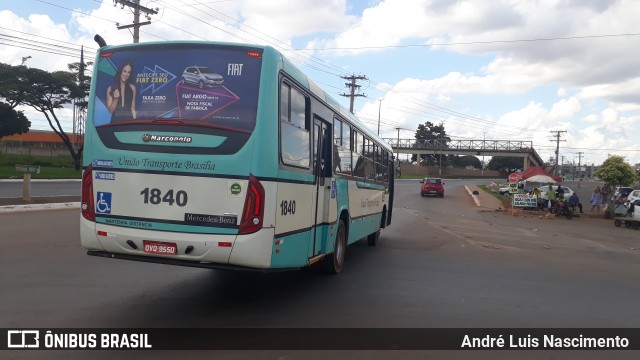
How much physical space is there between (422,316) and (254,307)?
2159mm

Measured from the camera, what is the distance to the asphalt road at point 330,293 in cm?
618

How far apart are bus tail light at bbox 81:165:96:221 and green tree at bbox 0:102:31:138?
45.2m

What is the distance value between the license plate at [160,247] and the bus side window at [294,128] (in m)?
1.64

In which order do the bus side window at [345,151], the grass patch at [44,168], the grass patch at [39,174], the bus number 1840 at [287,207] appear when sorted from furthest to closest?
the grass patch at [44,168], the grass patch at [39,174], the bus side window at [345,151], the bus number 1840 at [287,207]

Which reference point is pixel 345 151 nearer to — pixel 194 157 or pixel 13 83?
pixel 194 157

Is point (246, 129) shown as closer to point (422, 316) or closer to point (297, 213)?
point (297, 213)

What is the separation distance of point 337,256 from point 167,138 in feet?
13.7

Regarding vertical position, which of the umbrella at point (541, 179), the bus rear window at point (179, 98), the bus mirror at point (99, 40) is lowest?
the umbrella at point (541, 179)

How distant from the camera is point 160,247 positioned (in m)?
6.16

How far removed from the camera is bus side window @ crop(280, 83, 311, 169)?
6523mm

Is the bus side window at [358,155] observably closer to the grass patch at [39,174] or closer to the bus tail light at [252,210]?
the bus tail light at [252,210]

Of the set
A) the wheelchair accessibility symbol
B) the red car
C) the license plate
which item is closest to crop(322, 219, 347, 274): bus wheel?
the license plate

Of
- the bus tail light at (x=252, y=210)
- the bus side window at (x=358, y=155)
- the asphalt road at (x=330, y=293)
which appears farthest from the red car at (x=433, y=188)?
the bus tail light at (x=252, y=210)

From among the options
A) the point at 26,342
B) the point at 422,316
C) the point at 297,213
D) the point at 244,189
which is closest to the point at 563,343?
the point at 422,316
